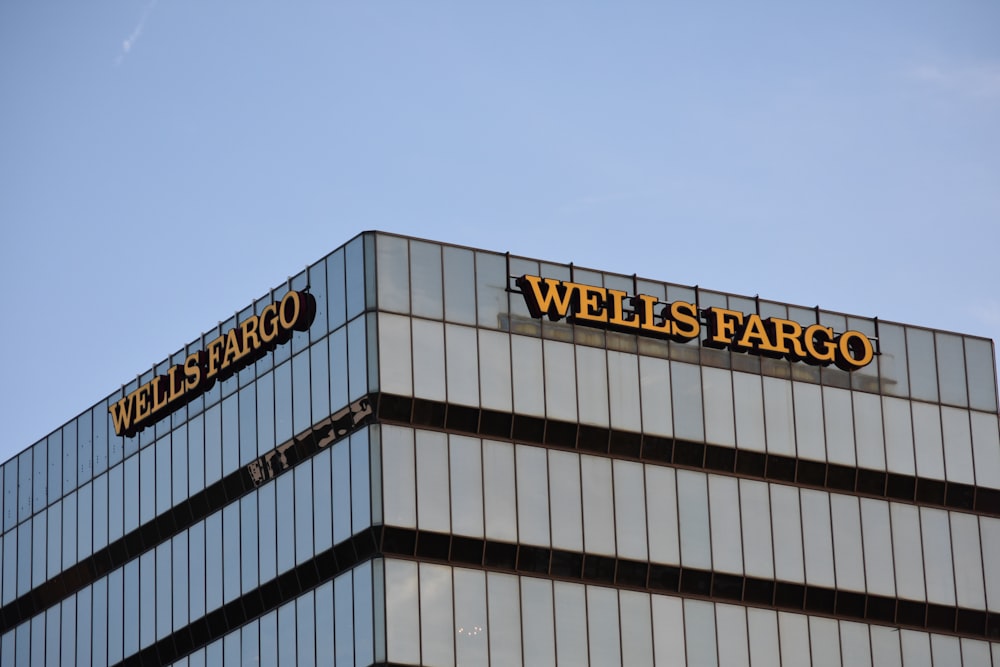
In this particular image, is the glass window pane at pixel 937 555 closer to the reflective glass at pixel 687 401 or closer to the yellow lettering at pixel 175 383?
the reflective glass at pixel 687 401

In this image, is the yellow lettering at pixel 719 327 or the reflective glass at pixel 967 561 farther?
the reflective glass at pixel 967 561

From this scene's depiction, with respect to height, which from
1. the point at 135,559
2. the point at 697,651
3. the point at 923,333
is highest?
the point at 923,333

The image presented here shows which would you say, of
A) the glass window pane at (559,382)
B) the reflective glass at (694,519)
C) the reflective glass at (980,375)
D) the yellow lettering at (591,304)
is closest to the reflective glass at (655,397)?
the reflective glass at (694,519)

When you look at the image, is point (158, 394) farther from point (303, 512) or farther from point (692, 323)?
point (692, 323)

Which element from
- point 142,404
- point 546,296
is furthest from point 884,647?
point 142,404

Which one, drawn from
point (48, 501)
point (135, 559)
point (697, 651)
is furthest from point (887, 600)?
point (48, 501)

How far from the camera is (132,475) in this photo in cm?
9088

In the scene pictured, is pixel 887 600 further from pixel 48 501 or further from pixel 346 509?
pixel 48 501

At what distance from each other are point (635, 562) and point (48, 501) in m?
27.0

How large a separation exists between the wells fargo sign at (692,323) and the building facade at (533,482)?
4.3 inches

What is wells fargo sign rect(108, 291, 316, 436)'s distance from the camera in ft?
269

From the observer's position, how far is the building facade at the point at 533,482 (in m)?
78.2

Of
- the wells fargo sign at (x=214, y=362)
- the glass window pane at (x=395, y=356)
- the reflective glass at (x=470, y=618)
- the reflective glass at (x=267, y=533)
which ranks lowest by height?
the reflective glass at (x=470, y=618)

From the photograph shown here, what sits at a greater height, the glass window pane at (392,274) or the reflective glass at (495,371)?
the glass window pane at (392,274)
